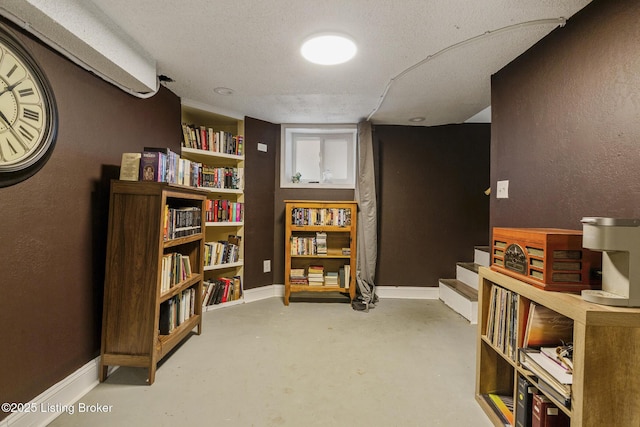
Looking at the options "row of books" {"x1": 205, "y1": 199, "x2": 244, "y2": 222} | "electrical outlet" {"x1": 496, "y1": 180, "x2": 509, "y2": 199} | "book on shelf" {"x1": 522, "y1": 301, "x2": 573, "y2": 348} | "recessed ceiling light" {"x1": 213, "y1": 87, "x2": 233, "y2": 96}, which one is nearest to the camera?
"book on shelf" {"x1": 522, "y1": 301, "x2": 573, "y2": 348}

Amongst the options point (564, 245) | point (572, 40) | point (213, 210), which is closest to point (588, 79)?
point (572, 40)

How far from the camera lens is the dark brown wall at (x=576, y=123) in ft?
3.99

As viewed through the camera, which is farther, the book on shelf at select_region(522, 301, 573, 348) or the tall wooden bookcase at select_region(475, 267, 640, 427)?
the book on shelf at select_region(522, 301, 573, 348)

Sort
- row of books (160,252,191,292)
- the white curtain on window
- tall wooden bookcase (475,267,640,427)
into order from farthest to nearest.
Answer: the white curtain on window < row of books (160,252,191,292) < tall wooden bookcase (475,267,640,427)

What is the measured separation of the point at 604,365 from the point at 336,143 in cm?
325

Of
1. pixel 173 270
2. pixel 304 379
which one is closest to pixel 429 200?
pixel 304 379

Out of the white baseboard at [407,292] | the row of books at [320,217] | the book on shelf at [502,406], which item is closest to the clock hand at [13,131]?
the row of books at [320,217]

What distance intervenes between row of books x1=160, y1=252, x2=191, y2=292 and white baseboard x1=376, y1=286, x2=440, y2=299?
232cm

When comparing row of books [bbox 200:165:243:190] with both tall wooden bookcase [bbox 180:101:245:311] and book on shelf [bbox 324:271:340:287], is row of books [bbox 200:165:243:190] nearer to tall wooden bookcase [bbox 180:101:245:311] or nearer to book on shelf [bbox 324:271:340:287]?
tall wooden bookcase [bbox 180:101:245:311]

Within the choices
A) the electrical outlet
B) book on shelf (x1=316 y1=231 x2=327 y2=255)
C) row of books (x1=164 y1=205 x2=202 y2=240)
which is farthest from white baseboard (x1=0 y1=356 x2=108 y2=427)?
the electrical outlet

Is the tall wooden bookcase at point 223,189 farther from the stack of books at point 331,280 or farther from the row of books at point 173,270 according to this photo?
the stack of books at point 331,280

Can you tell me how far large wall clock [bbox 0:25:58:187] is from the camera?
120 cm

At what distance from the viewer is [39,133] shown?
1.36 meters

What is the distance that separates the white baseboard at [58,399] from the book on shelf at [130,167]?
1.16 m
